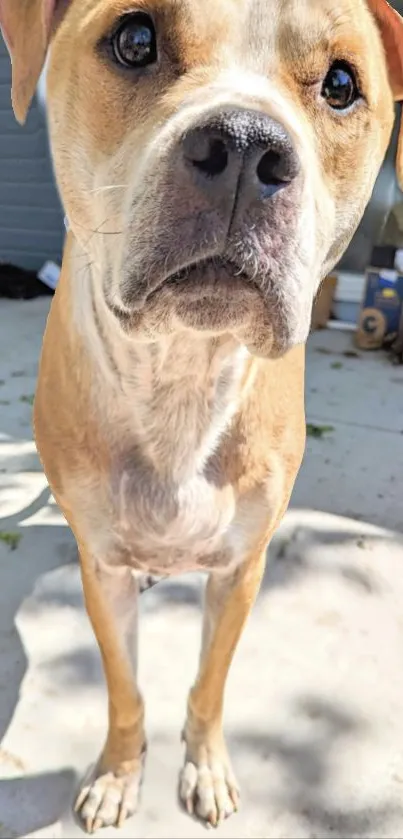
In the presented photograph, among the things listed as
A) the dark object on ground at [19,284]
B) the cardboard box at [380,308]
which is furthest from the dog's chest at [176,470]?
the dark object on ground at [19,284]

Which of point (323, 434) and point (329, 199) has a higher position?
point (329, 199)

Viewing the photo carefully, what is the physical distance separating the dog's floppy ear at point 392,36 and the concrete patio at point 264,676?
1.54 meters

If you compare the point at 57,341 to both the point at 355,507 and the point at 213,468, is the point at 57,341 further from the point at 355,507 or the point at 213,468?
the point at 355,507

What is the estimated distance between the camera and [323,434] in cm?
370

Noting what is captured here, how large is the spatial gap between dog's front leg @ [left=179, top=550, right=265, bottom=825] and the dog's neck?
13.3 inches

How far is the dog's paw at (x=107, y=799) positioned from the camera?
1807mm

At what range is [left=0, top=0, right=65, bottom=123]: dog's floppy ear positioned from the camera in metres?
1.39

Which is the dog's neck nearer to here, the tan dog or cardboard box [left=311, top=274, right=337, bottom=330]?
the tan dog

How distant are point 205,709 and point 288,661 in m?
0.43

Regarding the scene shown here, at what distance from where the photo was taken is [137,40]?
3.92ft

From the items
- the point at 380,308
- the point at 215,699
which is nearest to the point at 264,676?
the point at 215,699

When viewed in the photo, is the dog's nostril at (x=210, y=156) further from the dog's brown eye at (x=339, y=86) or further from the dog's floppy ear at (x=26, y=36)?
the dog's floppy ear at (x=26, y=36)

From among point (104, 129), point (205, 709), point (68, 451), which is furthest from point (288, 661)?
point (104, 129)

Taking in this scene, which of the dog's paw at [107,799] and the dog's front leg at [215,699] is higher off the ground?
the dog's front leg at [215,699]
